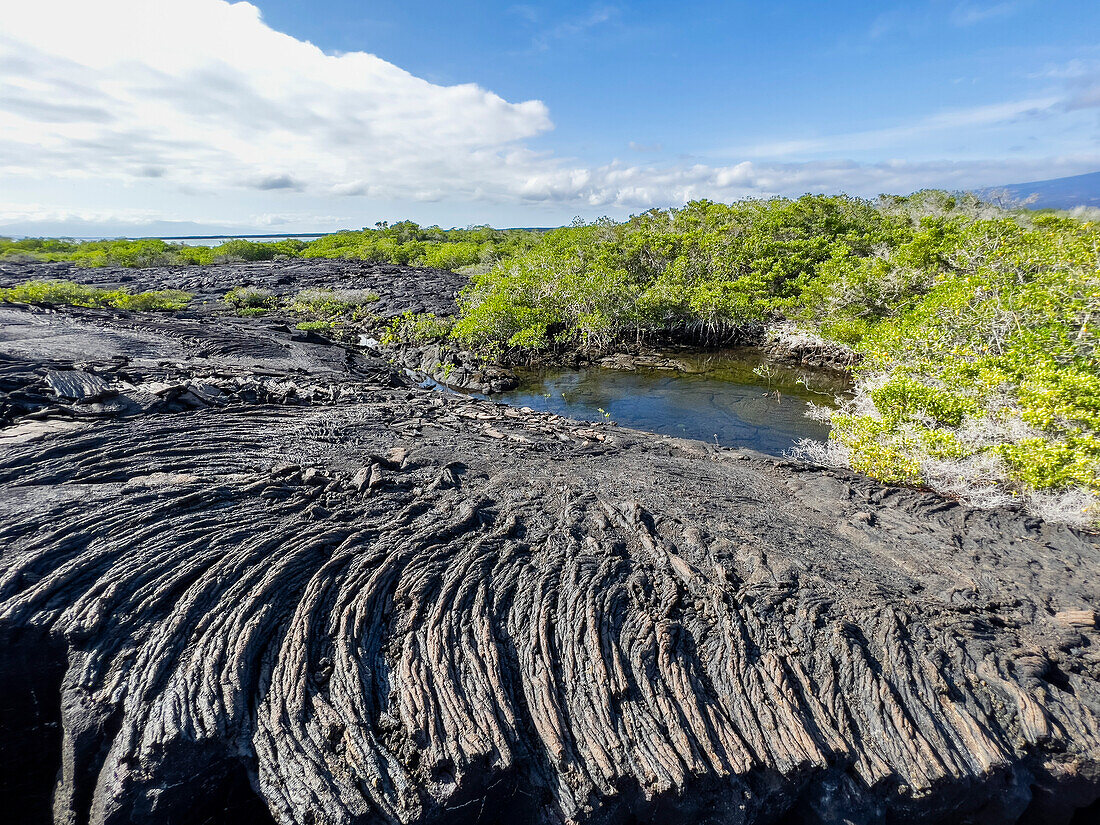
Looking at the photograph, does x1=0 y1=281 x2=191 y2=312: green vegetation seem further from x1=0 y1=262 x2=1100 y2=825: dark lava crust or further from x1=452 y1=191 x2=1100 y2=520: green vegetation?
x1=0 y1=262 x2=1100 y2=825: dark lava crust

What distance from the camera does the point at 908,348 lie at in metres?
16.4

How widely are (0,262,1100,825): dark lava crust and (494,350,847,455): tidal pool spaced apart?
7.37 m

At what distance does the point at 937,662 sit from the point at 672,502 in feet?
Result: 16.4

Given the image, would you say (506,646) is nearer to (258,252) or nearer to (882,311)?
(882,311)

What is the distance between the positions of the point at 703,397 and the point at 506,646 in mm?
17818

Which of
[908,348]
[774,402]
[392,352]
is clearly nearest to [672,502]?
[908,348]

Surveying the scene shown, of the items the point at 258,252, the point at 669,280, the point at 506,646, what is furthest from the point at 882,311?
the point at 258,252

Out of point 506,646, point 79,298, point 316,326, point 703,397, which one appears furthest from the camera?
point 316,326

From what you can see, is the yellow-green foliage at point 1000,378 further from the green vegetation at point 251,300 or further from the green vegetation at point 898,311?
the green vegetation at point 251,300

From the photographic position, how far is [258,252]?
77625 millimetres

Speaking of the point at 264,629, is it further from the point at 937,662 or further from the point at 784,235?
the point at 784,235

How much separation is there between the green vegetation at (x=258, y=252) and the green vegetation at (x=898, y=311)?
21.4 metres

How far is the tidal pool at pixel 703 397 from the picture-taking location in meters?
18.8

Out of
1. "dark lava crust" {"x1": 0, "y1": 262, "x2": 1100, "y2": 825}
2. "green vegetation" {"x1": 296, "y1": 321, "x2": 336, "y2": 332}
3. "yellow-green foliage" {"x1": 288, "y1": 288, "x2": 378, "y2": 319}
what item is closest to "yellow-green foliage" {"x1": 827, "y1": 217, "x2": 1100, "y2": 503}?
"dark lava crust" {"x1": 0, "y1": 262, "x2": 1100, "y2": 825}
